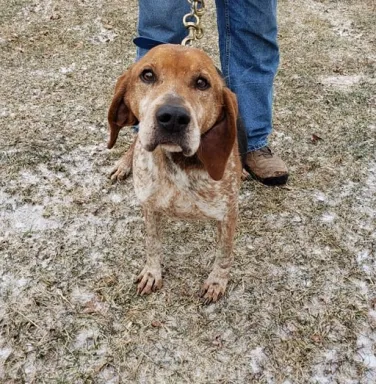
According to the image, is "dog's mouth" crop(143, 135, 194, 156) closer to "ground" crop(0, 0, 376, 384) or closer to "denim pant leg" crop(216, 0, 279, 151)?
"ground" crop(0, 0, 376, 384)

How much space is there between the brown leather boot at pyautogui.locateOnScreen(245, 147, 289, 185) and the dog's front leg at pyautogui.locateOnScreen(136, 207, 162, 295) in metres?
1.41

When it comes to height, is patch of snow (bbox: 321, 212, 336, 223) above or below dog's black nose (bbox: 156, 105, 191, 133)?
below

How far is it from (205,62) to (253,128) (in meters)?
1.68

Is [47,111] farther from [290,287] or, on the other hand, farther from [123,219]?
[290,287]

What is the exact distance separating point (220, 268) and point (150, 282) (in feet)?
1.77

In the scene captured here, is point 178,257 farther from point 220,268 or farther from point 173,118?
point 173,118

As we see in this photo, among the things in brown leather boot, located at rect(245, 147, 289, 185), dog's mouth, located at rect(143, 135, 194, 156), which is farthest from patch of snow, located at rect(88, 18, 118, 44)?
dog's mouth, located at rect(143, 135, 194, 156)

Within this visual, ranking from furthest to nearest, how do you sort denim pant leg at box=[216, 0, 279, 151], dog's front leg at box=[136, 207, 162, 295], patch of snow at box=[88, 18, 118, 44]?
1. patch of snow at box=[88, 18, 118, 44]
2. denim pant leg at box=[216, 0, 279, 151]
3. dog's front leg at box=[136, 207, 162, 295]

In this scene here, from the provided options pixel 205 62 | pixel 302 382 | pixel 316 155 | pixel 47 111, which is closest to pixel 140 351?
pixel 302 382

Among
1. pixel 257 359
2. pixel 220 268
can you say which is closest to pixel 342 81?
pixel 220 268

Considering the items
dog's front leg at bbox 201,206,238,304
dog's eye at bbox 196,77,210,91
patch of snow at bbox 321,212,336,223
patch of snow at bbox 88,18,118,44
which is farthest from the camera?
patch of snow at bbox 88,18,118,44

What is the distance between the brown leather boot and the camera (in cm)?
415

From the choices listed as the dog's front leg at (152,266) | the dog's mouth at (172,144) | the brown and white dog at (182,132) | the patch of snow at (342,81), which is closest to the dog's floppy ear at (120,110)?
the brown and white dog at (182,132)

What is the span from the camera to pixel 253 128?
4176 mm
